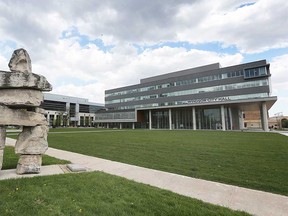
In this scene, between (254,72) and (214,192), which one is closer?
(214,192)

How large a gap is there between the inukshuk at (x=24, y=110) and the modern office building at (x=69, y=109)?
89.4 metres

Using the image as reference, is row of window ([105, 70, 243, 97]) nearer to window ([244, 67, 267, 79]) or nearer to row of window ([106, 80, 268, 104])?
window ([244, 67, 267, 79])

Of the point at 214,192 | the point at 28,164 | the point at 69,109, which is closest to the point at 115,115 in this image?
the point at 69,109

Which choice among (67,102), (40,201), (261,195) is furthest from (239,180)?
(67,102)

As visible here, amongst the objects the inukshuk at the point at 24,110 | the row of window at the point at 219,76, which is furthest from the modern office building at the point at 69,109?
the inukshuk at the point at 24,110

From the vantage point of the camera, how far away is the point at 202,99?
52.2m

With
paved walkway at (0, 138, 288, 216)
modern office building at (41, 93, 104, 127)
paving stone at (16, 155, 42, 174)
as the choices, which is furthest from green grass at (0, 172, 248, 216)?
modern office building at (41, 93, 104, 127)

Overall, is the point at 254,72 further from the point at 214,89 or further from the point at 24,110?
the point at 24,110

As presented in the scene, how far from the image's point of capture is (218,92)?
49.2 meters

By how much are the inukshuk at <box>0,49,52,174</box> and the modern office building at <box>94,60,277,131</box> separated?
43967mm

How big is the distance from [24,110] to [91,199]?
4024mm

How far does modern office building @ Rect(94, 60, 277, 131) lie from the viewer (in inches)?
1705

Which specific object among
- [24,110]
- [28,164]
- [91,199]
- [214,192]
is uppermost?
[24,110]

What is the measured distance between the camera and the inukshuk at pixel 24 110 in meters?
5.82
